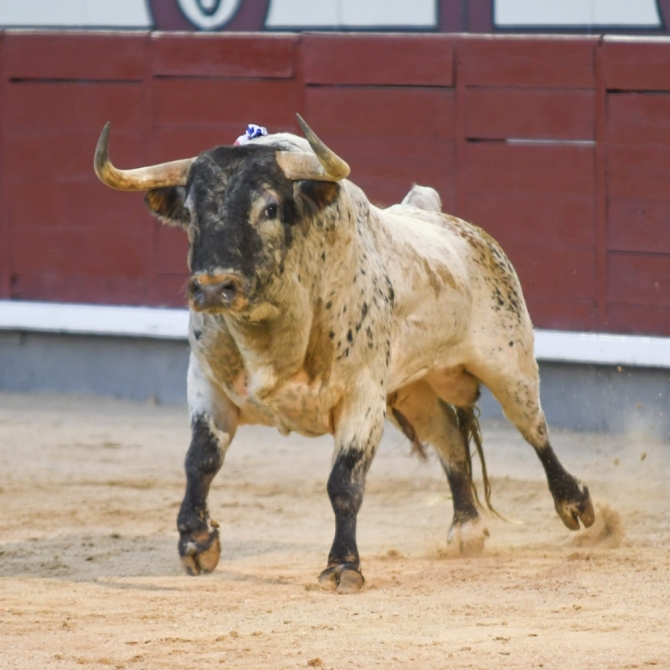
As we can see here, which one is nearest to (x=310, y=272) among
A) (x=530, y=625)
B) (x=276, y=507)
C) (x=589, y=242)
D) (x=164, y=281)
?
(x=530, y=625)

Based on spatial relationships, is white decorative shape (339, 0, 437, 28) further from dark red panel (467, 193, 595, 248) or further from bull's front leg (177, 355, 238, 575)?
bull's front leg (177, 355, 238, 575)

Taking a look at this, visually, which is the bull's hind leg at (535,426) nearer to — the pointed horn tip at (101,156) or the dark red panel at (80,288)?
the pointed horn tip at (101,156)

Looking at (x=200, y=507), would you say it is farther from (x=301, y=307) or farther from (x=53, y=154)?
(x=53, y=154)

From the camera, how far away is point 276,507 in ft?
19.8

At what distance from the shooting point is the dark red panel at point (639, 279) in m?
7.29

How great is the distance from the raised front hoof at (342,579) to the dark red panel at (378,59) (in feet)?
12.9

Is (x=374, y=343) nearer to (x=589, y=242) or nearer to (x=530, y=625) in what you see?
(x=530, y=625)

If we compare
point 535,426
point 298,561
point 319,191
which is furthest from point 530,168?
point 319,191

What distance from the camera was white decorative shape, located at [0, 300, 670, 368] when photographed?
7.25 meters

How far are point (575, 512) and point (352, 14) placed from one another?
3.49 meters

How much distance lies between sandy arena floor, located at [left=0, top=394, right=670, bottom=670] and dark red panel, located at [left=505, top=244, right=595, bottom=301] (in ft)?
2.27

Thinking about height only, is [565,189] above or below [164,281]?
above

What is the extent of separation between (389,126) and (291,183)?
11.9ft

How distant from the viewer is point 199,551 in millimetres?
4480
